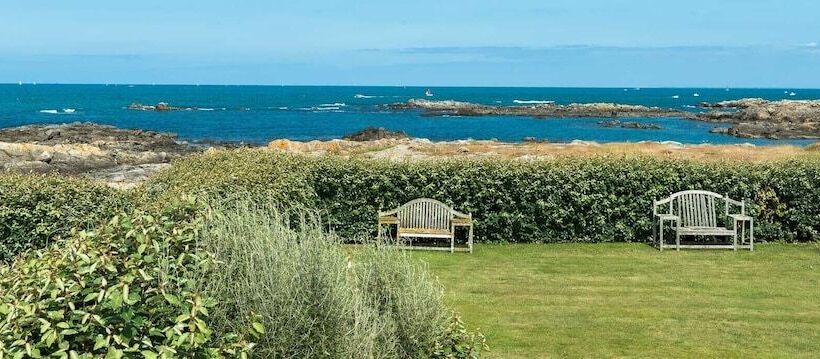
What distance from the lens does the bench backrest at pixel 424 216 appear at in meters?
14.5

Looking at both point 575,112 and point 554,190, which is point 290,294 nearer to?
point 554,190

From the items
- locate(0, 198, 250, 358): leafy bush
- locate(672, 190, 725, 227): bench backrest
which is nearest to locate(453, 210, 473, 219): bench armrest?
locate(672, 190, 725, 227): bench backrest

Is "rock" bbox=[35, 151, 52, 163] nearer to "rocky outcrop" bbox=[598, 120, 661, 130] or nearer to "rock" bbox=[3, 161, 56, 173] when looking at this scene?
"rock" bbox=[3, 161, 56, 173]

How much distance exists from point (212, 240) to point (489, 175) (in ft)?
33.0

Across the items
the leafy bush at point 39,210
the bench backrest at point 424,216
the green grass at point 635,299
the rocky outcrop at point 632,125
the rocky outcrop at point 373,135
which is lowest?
the green grass at point 635,299

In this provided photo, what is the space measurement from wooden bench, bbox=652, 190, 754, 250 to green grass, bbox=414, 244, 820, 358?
1.16 ft

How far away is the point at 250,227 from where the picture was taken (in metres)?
5.46

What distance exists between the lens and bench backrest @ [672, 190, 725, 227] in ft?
48.4

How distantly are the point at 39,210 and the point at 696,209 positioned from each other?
10.9 m

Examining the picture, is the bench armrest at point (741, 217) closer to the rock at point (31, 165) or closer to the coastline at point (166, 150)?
the coastline at point (166, 150)

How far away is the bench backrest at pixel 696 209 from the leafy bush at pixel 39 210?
9.64 metres

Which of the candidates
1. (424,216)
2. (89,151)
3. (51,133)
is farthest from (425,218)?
(51,133)

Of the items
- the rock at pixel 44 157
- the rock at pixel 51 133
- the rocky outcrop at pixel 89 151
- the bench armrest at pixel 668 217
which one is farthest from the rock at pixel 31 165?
the bench armrest at pixel 668 217

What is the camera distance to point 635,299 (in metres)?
10.8
